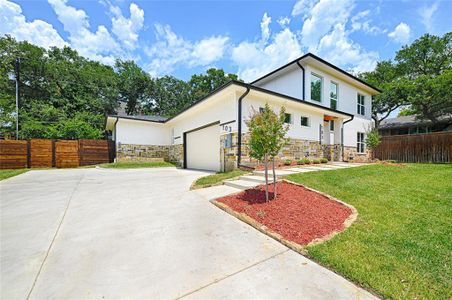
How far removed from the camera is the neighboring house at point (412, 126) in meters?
18.9

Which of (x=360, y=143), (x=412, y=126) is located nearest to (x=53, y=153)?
(x=360, y=143)

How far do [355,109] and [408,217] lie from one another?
13561 millimetres

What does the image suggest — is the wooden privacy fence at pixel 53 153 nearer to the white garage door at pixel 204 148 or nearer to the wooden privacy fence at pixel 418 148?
the white garage door at pixel 204 148

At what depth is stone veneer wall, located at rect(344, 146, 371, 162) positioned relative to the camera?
12952mm

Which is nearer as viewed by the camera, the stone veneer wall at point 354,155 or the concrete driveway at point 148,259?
the concrete driveway at point 148,259

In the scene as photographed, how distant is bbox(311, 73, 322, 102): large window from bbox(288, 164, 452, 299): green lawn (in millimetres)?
8371

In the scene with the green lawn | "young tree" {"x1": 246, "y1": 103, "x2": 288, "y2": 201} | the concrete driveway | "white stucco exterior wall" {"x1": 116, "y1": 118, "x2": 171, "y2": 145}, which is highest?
"white stucco exterior wall" {"x1": 116, "y1": 118, "x2": 171, "y2": 145}

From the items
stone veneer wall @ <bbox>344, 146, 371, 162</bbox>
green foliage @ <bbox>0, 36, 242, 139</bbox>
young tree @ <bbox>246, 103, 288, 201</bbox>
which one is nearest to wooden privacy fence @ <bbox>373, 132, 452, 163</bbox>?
stone veneer wall @ <bbox>344, 146, 371, 162</bbox>

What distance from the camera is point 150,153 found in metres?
15.2

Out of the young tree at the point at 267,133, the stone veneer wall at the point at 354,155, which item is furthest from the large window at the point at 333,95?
the young tree at the point at 267,133

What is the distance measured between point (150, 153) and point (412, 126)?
88.9ft

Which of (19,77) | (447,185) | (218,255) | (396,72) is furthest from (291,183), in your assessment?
(19,77)

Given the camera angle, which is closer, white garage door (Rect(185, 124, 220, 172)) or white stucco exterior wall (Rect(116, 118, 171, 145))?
white garage door (Rect(185, 124, 220, 172))

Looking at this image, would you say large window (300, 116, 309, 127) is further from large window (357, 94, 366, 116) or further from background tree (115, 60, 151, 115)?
background tree (115, 60, 151, 115)
